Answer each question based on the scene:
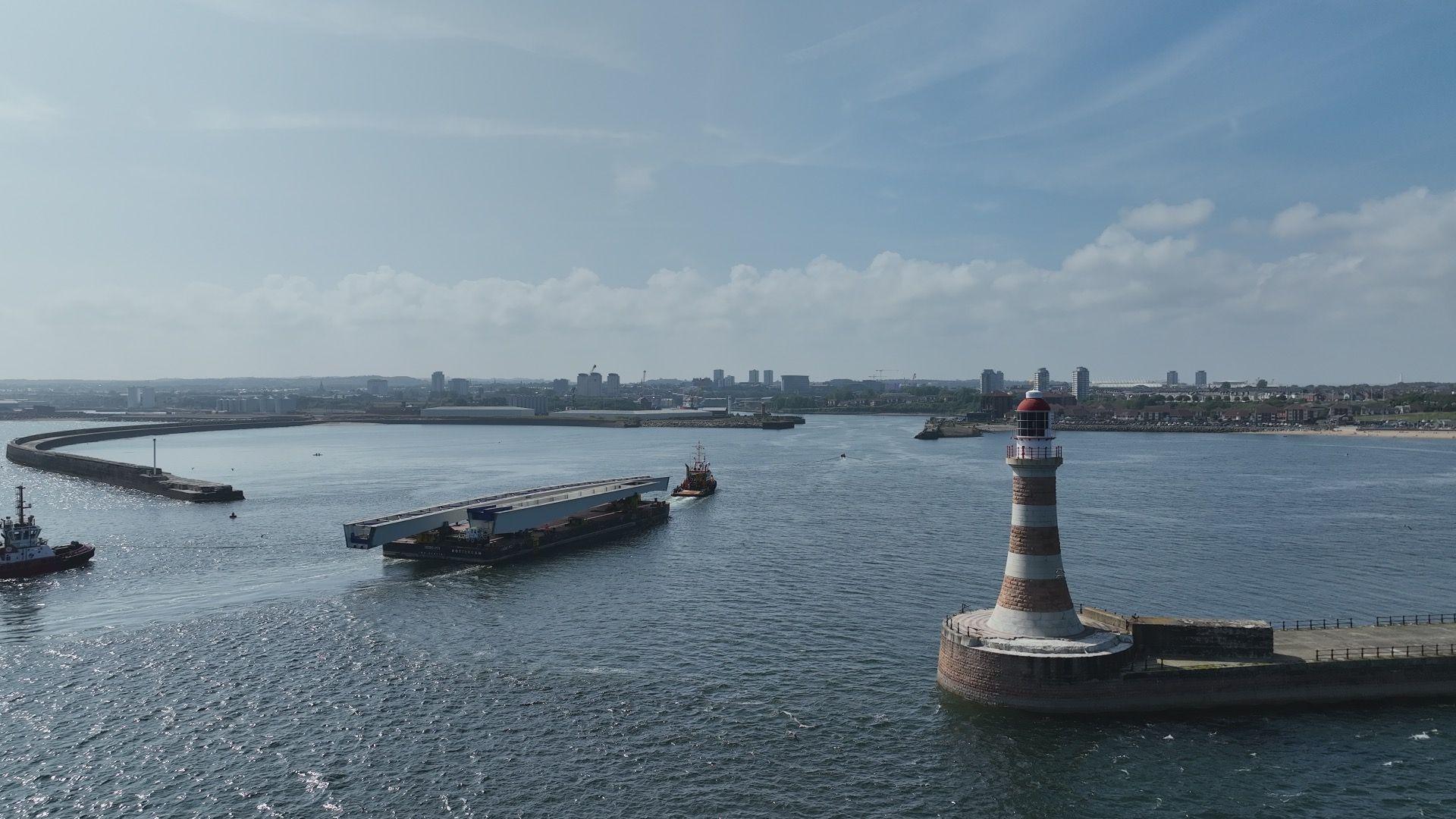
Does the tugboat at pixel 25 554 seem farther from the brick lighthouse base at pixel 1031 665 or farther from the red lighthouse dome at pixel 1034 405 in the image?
the red lighthouse dome at pixel 1034 405

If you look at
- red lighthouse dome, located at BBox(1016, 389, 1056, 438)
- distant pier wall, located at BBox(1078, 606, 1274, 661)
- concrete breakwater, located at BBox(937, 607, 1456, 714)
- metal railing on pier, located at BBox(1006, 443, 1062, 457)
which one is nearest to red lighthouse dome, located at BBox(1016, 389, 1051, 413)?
red lighthouse dome, located at BBox(1016, 389, 1056, 438)

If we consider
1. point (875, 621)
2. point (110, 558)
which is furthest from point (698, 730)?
point (110, 558)

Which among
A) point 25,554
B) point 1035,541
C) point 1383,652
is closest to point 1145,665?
point 1035,541

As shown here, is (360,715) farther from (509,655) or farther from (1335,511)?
(1335,511)

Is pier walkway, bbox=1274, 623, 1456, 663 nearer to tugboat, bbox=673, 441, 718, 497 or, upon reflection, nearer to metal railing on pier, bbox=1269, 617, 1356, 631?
metal railing on pier, bbox=1269, 617, 1356, 631

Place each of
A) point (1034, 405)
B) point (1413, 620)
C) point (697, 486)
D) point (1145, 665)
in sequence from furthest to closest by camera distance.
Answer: point (697, 486), point (1413, 620), point (1145, 665), point (1034, 405)

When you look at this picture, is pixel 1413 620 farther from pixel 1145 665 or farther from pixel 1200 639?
pixel 1145 665
